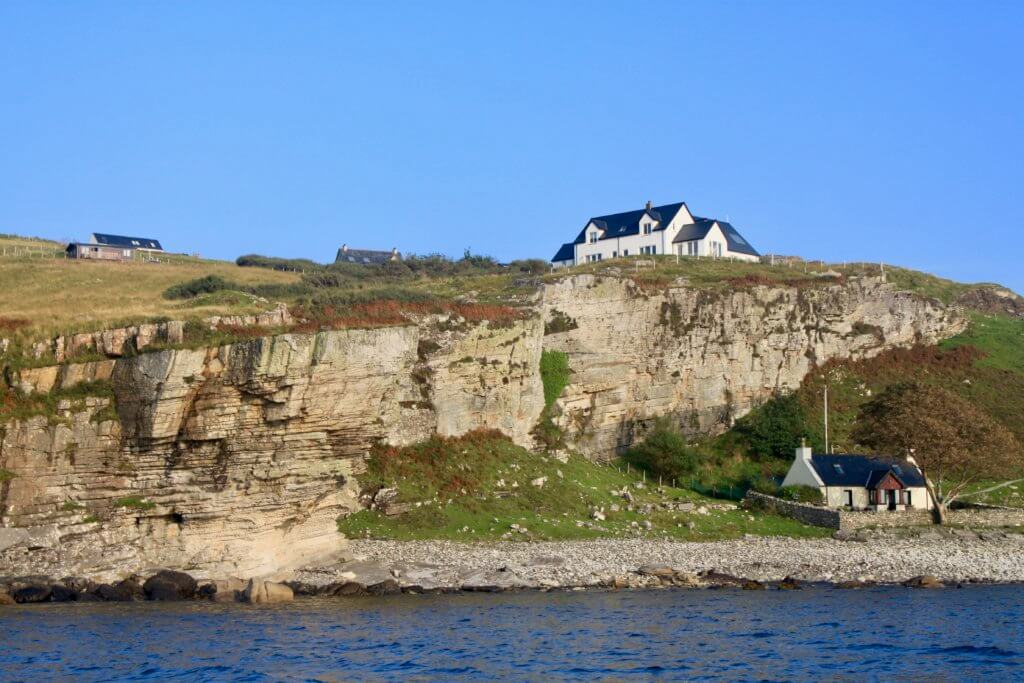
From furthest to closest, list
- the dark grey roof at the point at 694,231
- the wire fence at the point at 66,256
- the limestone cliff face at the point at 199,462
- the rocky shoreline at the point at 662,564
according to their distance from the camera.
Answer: the wire fence at the point at 66,256 → the dark grey roof at the point at 694,231 → the rocky shoreline at the point at 662,564 → the limestone cliff face at the point at 199,462

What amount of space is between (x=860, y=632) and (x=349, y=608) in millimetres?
13742

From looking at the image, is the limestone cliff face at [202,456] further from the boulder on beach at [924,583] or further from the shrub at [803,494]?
the boulder on beach at [924,583]

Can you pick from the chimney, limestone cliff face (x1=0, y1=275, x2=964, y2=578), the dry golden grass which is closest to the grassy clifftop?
the dry golden grass

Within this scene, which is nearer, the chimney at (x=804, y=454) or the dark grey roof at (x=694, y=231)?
the chimney at (x=804, y=454)

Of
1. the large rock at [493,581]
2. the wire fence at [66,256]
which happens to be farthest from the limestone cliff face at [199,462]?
the wire fence at [66,256]

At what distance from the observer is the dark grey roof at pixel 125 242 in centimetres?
8612

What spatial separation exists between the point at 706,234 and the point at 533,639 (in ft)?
172

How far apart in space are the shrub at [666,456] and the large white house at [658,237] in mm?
26075

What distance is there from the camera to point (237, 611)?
99.3 feet

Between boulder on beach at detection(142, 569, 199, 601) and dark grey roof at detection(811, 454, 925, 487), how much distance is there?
90.7 ft

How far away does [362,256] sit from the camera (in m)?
95.5

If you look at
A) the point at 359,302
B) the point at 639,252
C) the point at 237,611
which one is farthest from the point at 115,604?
the point at 639,252

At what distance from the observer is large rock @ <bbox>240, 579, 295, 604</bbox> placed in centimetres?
3209

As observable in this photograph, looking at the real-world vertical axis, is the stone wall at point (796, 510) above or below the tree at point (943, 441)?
below
